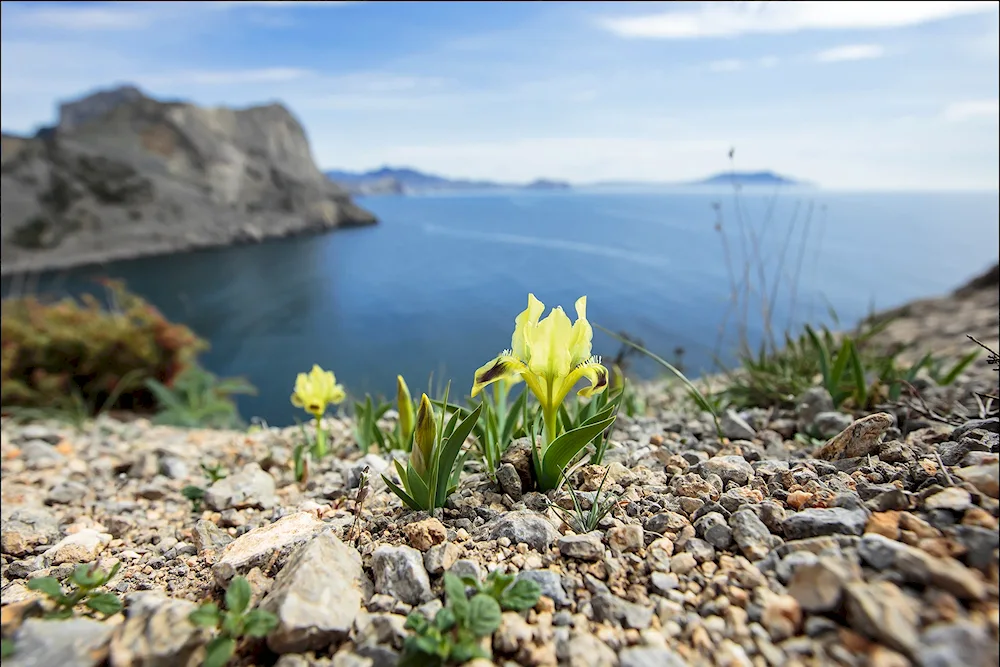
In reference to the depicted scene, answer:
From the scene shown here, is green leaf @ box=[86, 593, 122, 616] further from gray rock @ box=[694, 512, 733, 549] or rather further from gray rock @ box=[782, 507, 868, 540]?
gray rock @ box=[782, 507, 868, 540]

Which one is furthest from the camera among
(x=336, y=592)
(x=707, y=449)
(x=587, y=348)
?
(x=707, y=449)

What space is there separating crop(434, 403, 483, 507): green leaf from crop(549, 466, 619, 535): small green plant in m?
0.34

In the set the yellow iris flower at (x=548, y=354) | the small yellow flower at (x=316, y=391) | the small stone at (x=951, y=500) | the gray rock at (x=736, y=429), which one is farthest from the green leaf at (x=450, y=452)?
the gray rock at (x=736, y=429)

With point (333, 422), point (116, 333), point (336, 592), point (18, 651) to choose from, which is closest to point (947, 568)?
point (336, 592)

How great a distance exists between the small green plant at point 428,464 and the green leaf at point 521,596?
56cm

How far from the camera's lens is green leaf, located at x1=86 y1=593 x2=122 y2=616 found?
1401mm

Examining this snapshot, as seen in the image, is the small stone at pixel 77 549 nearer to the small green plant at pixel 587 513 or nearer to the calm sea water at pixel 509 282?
the small green plant at pixel 587 513

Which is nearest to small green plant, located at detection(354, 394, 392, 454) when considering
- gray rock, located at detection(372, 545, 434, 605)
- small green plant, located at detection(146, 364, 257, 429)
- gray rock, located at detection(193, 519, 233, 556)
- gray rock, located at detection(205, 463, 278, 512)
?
gray rock, located at detection(205, 463, 278, 512)

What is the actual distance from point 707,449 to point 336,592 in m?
1.70

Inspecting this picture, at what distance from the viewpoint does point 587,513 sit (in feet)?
6.03

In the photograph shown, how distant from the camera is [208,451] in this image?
4.24 meters

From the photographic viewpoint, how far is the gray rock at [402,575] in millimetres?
1512

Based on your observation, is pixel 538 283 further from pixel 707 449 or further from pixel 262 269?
pixel 262 269

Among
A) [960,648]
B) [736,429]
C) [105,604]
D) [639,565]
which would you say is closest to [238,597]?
[105,604]
